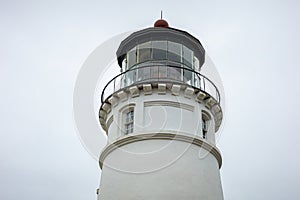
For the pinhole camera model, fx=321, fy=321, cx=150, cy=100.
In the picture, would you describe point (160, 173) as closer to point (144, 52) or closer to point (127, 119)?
point (127, 119)

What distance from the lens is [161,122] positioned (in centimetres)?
1053

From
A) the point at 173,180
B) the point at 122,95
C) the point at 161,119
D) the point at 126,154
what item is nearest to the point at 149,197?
the point at 173,180

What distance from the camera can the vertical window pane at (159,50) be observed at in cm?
1205

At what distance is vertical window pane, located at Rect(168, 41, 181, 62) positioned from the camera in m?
12.0

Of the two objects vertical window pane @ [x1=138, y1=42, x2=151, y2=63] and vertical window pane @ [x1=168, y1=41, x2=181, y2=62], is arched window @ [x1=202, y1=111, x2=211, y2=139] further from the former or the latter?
vertical window pane @ [x1=138, y1=42, x2=151, y2=63]

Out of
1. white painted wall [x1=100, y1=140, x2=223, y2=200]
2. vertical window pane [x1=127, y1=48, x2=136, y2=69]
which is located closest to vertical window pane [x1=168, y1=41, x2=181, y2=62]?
vertical window pane [x1=127, y1=48, x2=136, y2=69]

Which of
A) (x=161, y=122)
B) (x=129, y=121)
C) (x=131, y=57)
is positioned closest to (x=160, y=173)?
(x=161, y=122)

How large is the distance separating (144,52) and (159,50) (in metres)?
0.61

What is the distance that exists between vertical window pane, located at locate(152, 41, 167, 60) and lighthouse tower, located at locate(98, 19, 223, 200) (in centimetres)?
4

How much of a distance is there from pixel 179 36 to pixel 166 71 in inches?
65.2
